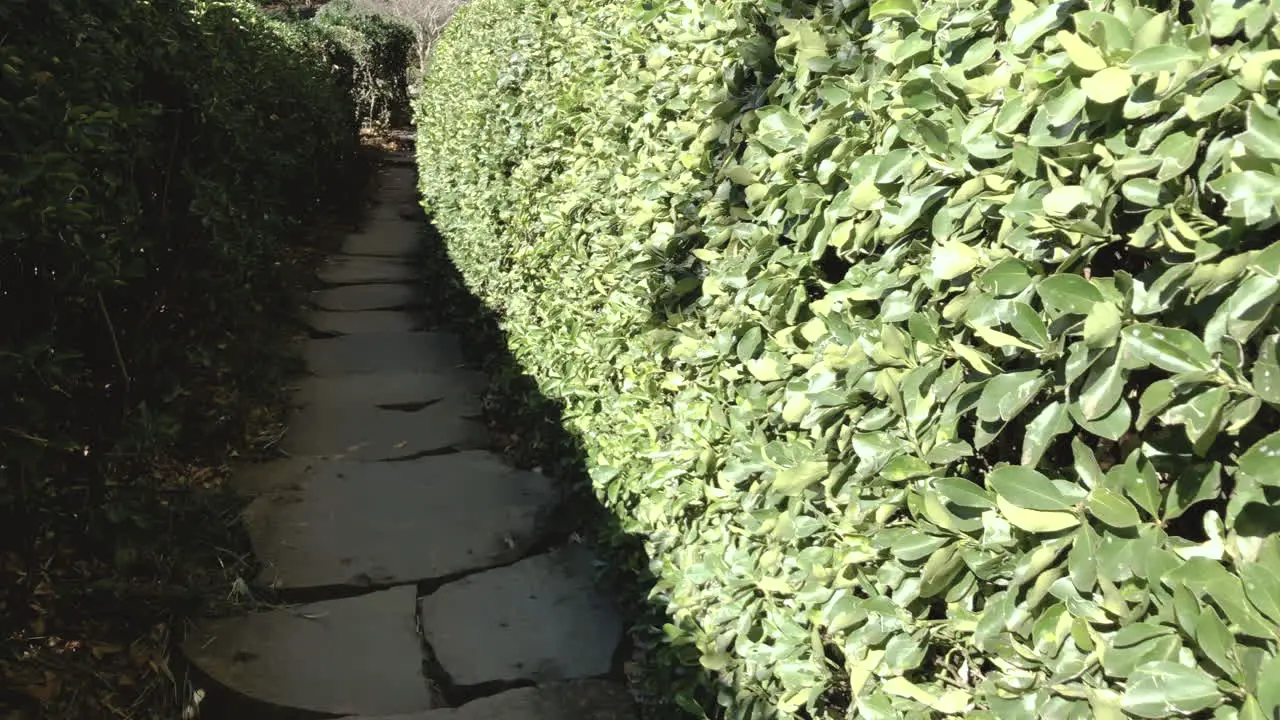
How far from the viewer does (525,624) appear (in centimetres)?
329

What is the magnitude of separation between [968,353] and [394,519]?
3216mm

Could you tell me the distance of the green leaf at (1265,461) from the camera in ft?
2.86

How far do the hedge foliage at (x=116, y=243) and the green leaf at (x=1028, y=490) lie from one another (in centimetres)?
226

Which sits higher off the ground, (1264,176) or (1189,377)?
(1264,176)

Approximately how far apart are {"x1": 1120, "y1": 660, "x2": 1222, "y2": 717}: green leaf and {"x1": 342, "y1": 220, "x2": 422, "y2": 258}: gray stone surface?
27.2 ft

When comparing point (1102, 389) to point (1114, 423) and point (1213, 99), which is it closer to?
point (1114, 423)

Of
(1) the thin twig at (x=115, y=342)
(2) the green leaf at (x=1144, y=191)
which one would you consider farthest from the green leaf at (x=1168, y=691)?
(1) the thin twig at (x=115, y=342)

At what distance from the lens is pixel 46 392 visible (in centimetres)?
235

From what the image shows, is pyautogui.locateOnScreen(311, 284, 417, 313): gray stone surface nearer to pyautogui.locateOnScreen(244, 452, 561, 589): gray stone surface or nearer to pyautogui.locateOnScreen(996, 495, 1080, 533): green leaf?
pyautogui.locateOnScreen(244, 452, 561, 589): gray stone surface

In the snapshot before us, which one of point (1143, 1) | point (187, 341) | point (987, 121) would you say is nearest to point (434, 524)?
point (187, 341)

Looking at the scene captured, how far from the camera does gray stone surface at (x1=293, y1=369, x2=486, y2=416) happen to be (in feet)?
16.9

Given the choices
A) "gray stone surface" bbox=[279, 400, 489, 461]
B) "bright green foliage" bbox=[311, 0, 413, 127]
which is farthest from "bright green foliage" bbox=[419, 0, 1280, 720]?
"bright green foliage" bbox=[311, 0, 413, 127]

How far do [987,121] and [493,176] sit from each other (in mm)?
4549

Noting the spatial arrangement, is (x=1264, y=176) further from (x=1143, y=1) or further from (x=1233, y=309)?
(x=1143, y=1)
